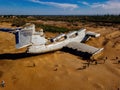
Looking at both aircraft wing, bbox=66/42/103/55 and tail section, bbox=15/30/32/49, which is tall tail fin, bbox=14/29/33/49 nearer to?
tail section, bbox=15/30/32/49

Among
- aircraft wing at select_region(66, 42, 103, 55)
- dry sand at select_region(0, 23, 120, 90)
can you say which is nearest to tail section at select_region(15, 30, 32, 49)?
dry sand at select_region(0, 23, 120, 90)

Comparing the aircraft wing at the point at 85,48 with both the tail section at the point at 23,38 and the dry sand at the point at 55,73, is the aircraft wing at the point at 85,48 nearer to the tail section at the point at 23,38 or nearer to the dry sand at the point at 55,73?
the dry sand at the point at 55,73

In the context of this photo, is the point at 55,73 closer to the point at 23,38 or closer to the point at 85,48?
the point at 23,38

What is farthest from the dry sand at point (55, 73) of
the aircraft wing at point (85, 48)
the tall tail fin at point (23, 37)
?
the tall tail fin at point (23, 37)

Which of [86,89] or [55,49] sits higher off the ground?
[55,49]

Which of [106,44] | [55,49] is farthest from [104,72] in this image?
[106,44]

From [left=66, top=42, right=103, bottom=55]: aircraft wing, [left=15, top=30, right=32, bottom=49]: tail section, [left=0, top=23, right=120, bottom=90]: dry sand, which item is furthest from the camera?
[left=66, top=42, right=103, bottom=55]: aircraft wing

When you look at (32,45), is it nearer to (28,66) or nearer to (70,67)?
(28,66)

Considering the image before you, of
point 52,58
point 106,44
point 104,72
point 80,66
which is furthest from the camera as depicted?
point 106,44
